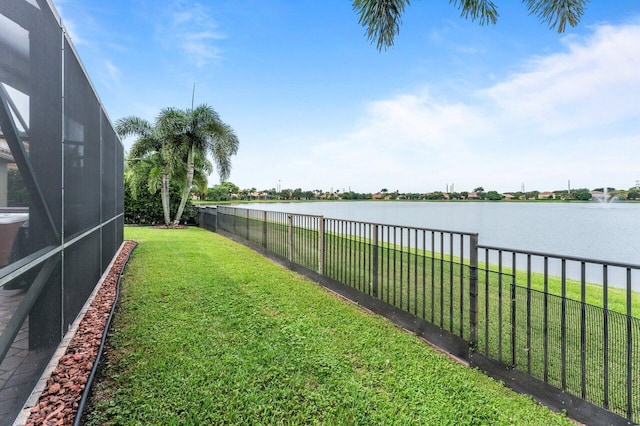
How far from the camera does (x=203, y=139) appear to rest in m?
15.2

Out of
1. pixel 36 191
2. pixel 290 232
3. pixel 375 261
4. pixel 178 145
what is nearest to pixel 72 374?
pixel 36 191

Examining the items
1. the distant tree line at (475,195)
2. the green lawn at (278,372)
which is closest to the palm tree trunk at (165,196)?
the distant tree line at (475,195)

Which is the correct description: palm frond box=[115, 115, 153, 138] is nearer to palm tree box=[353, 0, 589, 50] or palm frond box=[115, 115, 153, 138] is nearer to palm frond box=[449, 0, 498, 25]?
palm tree box=[353, 0, 589, 50]

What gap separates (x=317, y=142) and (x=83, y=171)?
652 inches

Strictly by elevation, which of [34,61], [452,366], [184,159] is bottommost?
[452,366]

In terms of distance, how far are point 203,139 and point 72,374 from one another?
46.9 feet

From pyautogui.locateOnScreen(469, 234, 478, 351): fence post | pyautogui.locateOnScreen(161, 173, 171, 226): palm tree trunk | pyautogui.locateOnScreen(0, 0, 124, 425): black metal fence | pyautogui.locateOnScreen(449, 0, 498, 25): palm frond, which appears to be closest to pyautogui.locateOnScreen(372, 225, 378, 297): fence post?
pyautogui.locateOnScreen(469, 234, 478, 351): fence post

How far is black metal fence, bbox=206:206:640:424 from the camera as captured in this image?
211cm

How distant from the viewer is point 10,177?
1.52m

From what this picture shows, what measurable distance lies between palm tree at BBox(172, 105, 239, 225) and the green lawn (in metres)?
12.0

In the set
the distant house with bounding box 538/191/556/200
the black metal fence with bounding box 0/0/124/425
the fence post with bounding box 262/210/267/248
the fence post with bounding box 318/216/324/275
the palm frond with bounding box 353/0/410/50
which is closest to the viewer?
the black metal fence with bounding box 0/0/124/425

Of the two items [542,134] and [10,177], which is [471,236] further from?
[542,134]

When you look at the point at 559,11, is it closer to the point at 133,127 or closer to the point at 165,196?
the point at 165,196

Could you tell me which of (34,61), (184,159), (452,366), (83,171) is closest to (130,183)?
(184,159)
